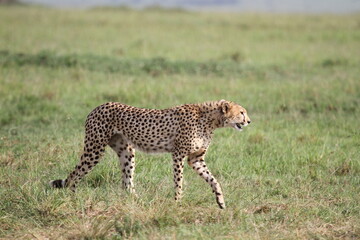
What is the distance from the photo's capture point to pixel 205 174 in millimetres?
5324

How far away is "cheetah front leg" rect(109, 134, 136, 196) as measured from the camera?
5559 millimetres

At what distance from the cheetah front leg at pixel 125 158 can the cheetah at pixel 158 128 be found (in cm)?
4

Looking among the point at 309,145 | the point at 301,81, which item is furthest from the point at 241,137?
the point at 301,81

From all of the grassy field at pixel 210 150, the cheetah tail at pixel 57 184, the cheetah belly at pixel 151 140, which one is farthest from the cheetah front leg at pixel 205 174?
the cheetah tail at pixel 57 184

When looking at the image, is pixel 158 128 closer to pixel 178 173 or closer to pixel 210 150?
pixel 178 173

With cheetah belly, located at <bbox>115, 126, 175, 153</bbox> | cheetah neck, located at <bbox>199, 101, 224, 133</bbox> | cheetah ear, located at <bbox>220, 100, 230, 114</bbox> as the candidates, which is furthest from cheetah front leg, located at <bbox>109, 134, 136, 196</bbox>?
cheetah ear, located at <bbox>220, 100, 230, 114</bbox>

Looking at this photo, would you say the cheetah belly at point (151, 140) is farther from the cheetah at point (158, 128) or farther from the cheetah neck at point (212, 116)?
the cheetah neck at point (212, 116)

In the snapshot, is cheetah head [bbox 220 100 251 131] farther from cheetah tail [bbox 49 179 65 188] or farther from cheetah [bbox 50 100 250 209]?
cheetah tail [bbox 49 179 65 188]

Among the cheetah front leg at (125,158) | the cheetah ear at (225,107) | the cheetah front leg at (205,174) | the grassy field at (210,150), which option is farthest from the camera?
the cheetah front leg at (125,158)

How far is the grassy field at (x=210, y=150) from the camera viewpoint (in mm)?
4715

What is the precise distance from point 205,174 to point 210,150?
1.77 metres

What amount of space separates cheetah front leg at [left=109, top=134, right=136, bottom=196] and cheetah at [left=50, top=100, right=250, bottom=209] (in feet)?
0.13

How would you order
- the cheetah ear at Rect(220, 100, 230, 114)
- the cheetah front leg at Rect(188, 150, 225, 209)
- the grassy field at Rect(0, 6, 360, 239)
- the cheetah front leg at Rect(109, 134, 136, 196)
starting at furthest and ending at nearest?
the cheetah front leg at Rect(109, 134, 136, 196)
the cheetah ear at Rect(220, 100, 230, 114)
the cheetah front leg at Rect(188, 150, 225, 209)
the grassy field at Rect(0, 6, 360, 239)

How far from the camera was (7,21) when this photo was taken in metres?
22.5
